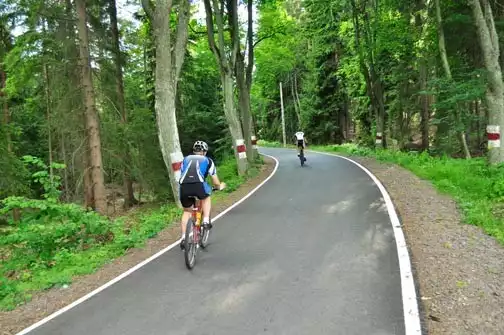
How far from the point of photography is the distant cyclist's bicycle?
704cm

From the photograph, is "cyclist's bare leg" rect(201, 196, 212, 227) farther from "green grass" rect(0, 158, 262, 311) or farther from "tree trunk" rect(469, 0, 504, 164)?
"tree trunk" rect(469, 0, 504, 164)

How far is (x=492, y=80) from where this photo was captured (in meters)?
13.4

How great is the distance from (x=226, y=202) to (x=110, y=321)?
326 inches

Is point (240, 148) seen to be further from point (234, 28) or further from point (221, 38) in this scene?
point (234, 28)

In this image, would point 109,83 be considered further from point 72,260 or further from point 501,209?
point 501,209

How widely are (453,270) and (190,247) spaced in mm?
3945

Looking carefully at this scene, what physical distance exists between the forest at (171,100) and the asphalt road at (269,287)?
81.0 inches

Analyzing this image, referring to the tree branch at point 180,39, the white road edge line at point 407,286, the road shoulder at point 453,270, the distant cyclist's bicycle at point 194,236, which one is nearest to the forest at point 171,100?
the tree branch at point 180,39

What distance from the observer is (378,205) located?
10.8 m

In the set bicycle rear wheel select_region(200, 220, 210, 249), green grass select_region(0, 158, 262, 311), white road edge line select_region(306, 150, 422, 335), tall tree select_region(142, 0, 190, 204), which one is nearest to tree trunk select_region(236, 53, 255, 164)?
tall tree select_region(142, 0, 190, 204)

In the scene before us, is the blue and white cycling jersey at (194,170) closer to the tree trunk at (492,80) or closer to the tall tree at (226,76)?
the tree trunk at (492,80)

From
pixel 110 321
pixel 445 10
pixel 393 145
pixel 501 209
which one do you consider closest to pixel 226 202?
pixel 501 209

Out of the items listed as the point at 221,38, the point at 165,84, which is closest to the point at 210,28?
the point at 221,38

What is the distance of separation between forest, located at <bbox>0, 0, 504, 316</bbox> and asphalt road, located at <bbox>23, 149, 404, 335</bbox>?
81.0 inches
